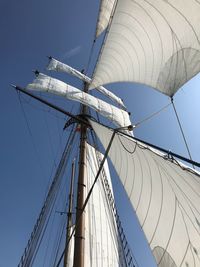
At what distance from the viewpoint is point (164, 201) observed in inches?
223

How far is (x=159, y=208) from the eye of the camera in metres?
5.83

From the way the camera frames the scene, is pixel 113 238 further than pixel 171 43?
Yes

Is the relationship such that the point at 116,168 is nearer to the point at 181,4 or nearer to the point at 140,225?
the point at 140,225

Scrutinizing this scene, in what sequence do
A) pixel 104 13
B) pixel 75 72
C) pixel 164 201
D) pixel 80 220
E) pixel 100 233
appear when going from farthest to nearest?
pixel 75 72, pixel 100 233, pixel 104 13, pixel 80 220, pixel 164 201

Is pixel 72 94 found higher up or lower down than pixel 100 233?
higher up

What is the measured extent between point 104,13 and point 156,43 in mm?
4968

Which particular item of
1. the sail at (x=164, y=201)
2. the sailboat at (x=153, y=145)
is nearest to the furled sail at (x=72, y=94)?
the sailboat at (x=153, y=145)

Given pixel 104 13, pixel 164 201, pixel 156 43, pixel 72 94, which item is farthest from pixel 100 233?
pixel 104 13

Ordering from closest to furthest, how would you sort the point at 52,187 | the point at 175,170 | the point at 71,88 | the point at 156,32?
1. the point at 175,170
2. the point at 156,32
3. the point at 52,187
4. the point at 71,88

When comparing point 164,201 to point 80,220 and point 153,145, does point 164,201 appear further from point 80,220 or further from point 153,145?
point 80,220

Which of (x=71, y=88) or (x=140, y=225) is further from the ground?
(x=71, y=88)

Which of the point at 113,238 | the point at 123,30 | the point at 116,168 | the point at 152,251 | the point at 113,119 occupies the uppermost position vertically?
the point at 113,119

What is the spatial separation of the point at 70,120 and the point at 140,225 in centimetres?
1080

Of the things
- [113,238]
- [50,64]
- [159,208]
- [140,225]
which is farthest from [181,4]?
[50,64]
